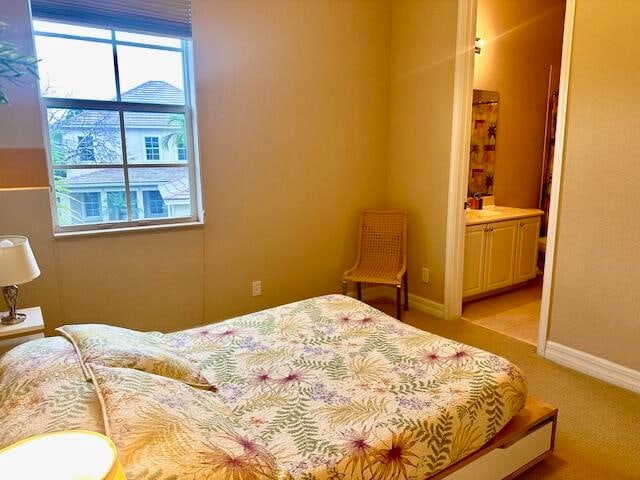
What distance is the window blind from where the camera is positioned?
8.37 ft

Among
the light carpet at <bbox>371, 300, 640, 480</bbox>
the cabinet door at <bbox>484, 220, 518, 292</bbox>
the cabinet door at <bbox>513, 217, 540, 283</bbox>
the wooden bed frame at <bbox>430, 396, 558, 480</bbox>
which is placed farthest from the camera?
the cabinet door at <bbox>513, 217, 540, 283</bbox>

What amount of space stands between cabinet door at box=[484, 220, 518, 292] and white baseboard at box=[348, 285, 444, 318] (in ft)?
1.86

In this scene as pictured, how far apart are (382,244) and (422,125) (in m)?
1.04

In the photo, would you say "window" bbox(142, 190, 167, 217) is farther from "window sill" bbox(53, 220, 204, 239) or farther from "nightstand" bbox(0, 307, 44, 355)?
"nightstand" bbox(0, 307, 44, 355)

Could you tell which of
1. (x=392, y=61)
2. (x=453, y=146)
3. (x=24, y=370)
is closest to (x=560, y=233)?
(x=453, y=146)

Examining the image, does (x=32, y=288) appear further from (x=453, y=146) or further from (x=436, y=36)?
(x=436, y=36)

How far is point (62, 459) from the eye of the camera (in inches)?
27.3

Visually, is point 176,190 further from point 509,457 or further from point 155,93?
point 509,457

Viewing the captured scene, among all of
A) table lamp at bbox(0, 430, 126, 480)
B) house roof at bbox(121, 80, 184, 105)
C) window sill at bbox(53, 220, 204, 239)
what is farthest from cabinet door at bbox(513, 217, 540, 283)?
table lamp at bbox(0, 430, 126, 480)

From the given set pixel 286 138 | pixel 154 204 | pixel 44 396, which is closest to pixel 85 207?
pixel 154 204

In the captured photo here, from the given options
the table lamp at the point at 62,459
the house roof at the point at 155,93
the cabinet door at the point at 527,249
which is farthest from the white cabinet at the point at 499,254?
the table lamp at the point at 62,459

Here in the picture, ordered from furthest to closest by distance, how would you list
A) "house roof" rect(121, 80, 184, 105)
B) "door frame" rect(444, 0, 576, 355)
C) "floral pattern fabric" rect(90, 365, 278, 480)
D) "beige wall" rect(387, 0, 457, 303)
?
"beige wall" rect(387, 0, 457, 303)
"house roof" rect(121, 80, 184, 105)
"door frame" rect(444, 0, 576, 355)
"floral pattern fabric" rect(90, 365, 278, 480)

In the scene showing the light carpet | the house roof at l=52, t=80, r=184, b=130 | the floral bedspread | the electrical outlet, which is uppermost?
the house roof at l=52, t=80, r=184, b=130

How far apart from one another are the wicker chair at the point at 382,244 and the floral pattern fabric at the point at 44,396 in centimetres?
250
